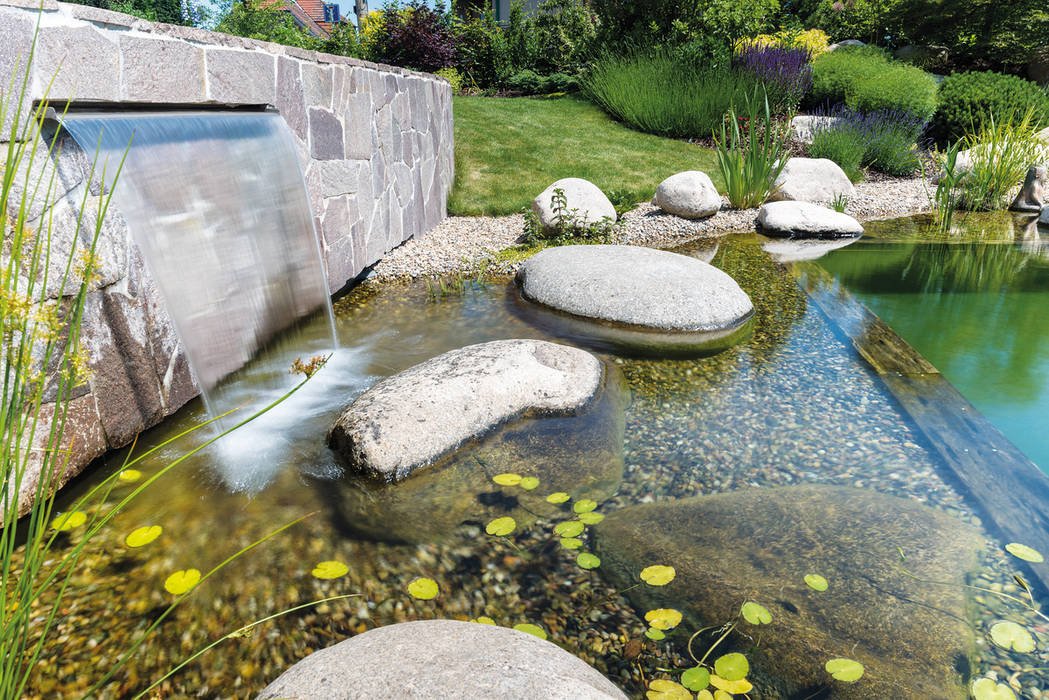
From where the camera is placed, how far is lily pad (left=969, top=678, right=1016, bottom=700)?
69.7 inches

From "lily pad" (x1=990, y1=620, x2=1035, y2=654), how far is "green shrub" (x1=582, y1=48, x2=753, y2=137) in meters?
9.48

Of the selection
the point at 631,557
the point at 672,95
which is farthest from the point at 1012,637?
the point at 672,95

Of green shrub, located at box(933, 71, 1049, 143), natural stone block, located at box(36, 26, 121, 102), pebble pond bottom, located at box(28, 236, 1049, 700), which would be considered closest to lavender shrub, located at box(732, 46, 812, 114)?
green shrub, located at box(933, 71, 1049, 143)

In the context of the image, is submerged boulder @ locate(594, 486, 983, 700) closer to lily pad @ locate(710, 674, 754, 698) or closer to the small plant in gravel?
lily pad @ locate(710, 674, 754, 698)

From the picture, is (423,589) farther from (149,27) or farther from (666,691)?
(149,27)

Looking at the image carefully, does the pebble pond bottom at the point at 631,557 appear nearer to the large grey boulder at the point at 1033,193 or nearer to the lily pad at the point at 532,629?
the lily pad at the point at 532,629

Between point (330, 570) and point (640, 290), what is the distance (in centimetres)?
310

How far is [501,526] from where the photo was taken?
8.12 ft

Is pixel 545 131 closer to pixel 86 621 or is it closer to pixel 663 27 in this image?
pixel 663 27

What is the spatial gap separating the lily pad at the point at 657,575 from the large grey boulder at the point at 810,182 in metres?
7.06

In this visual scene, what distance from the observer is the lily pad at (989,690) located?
5.81 feet

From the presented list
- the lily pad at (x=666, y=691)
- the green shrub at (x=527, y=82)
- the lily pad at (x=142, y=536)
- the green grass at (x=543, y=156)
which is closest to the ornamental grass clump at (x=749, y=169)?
the green grass at (x=543, y=156)

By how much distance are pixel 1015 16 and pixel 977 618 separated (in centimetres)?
1678

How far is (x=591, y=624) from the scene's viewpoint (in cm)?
204
